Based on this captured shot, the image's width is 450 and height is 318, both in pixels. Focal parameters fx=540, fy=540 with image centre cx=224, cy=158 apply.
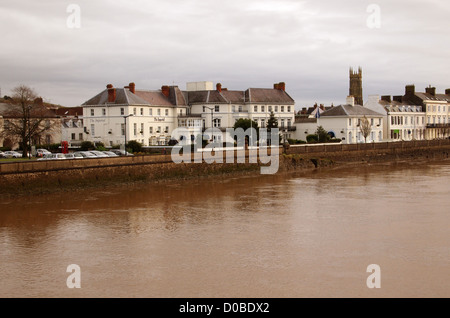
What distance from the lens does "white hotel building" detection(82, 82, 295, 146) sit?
52781 mm

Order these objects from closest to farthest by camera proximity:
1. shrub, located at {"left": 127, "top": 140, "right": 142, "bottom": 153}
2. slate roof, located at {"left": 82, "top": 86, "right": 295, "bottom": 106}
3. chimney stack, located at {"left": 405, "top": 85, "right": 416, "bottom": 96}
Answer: shrub, located at {"left": 127, "top": 140, "right": 142, "bottom": 153} < slate roof, located at {"left": 82, "top": 86, "right": 295, "bottom": 106} < chimney stack, located at {"left": 405, "top": 85, "right": 416, "bottom": 96}

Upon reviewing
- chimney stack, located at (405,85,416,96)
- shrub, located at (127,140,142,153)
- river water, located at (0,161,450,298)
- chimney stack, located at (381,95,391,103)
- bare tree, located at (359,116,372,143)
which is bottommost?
river water, located at (0,161,450,298)

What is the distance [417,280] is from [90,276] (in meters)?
9.01

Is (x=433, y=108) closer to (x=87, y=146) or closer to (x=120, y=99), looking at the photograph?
(x=120, y=99)

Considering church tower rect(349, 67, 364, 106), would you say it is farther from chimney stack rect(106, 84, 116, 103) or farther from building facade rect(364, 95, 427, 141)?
chimney stack rect(106, 84, 116, 103)

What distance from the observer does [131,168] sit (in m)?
34.6

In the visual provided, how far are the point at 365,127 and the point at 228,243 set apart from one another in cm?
4815

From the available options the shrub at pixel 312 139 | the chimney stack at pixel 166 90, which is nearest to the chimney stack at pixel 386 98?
the shrub at pixel 312 139

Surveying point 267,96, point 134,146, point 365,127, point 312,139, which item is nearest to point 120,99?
point 134,146

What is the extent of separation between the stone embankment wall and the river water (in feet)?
3.31

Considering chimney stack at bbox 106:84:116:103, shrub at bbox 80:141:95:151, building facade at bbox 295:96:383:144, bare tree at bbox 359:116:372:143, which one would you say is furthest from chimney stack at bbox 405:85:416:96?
shrub at bbox 80:141:95:151

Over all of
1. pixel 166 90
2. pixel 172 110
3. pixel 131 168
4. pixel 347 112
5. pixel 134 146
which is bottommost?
pixel 131 168

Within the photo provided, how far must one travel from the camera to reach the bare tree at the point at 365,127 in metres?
63.4
